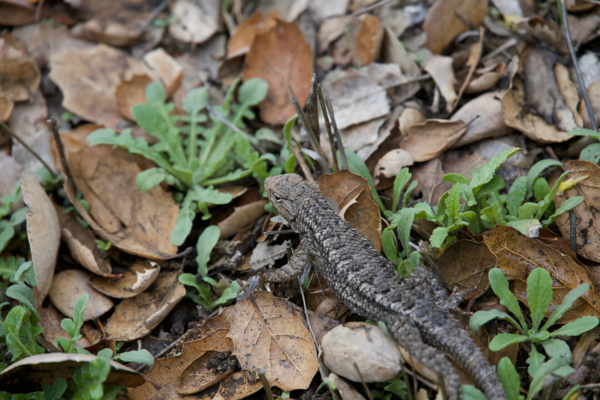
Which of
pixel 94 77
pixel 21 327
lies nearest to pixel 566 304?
pixel 21 327

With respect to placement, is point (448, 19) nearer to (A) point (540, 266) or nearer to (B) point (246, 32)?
(B) point (246, 32)

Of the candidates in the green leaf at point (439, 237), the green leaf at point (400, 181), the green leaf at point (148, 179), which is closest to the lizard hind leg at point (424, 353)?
the green leaf at point (439, 237)

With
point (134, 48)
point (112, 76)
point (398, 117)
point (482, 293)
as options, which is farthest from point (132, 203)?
point (482, 293)

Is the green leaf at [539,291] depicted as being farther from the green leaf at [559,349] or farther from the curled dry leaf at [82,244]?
the curled dry leaf at [82,244]

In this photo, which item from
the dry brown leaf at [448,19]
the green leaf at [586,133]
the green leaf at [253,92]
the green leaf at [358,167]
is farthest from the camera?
the green leaf at [253,92]

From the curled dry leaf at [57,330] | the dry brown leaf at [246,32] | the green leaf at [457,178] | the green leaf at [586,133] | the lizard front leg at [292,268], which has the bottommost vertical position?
the curled dry leaf at [57,330]

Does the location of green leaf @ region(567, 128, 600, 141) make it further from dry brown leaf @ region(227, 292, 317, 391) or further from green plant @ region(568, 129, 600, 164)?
dry brown leaf @ region(227, 292, 317, 391)
